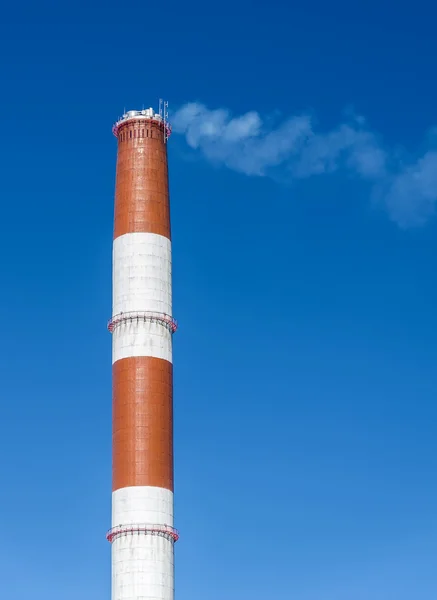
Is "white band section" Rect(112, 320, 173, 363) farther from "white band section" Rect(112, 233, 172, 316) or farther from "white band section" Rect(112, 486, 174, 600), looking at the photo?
"white band section" Rect(112, 486, 174, 600)

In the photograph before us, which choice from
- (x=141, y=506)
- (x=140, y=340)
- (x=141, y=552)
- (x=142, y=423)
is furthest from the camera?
(x=140, y=340)

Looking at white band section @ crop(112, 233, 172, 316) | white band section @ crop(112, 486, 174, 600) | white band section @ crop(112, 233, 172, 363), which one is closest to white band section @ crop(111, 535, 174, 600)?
white band section @ crop(112, 486, 174, 600)

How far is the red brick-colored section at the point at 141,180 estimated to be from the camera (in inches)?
3536

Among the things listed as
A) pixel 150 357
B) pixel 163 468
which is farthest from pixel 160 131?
pixel 163 468

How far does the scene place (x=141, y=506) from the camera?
82875 mm

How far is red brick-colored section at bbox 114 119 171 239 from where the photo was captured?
89812mm

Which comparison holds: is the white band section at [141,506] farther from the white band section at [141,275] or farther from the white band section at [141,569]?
the white band section at [141,275]

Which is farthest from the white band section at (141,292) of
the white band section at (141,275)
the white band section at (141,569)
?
the white band section at (141,569)

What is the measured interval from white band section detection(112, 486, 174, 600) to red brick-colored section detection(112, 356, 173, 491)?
0.93 metres

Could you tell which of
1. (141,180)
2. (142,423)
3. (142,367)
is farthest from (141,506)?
(141,180)

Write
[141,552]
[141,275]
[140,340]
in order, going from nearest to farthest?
[141,552]
[140,340]
[141,275]

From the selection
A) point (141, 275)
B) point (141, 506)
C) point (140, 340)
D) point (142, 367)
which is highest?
point (141, 275)

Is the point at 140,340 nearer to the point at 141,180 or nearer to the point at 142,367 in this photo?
the point at 142,367

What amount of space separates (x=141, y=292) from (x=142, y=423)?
8.89 meters
